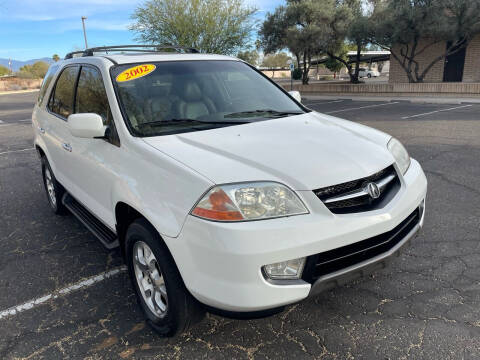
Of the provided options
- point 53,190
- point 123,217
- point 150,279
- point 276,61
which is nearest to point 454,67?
point 53,190

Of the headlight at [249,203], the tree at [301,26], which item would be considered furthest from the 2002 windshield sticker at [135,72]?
the tree at [301,26]

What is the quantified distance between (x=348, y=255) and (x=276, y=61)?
7206cm

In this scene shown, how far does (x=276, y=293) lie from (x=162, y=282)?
0.79m

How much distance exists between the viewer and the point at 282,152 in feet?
7.53

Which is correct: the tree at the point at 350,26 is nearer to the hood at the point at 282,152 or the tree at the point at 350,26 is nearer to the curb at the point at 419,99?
the curb at the point at 419,99

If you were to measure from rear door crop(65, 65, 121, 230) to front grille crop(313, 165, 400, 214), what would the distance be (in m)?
1.39

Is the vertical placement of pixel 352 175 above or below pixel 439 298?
above

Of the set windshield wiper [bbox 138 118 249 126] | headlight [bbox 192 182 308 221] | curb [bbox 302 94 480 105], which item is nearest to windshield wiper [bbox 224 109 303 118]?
windshield wiper [bbox 138 118 249 126]

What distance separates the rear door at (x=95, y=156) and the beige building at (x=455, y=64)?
78.2 feet

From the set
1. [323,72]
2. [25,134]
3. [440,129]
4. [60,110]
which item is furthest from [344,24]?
[323,72]

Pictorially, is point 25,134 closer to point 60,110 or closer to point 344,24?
point 60,110

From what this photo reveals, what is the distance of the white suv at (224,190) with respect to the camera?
192 cm

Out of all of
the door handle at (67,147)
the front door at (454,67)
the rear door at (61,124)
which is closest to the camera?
the door handle at (67,147)

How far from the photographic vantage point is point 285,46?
2477 centimetres
